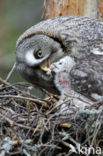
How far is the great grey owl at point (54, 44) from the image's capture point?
5234 millimetres

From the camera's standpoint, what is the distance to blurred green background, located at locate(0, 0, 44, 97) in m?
7.73

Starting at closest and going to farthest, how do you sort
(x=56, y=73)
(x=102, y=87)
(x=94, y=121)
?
(x=94, y=121), (x=102, y=87), (x=56, y=73)

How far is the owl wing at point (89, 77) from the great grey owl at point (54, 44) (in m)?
0.13

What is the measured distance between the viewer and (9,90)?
18.0ft

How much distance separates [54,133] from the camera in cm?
454

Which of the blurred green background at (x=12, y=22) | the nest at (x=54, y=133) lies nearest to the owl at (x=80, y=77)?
the nest at (x=54, y=133)

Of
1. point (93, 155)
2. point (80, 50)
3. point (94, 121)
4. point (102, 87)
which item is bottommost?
point (93, 155)

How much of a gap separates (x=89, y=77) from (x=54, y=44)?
2.15 feet

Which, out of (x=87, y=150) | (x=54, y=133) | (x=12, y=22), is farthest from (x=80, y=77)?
(x=12, y=22)

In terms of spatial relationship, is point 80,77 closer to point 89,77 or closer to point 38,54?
point 89,77

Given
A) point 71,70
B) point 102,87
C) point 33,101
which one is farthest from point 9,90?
point 102,87

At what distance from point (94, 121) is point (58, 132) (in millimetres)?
358

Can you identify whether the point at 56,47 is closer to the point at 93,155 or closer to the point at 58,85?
the point at 58,85

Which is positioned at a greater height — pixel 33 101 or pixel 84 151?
pixel 33 101
